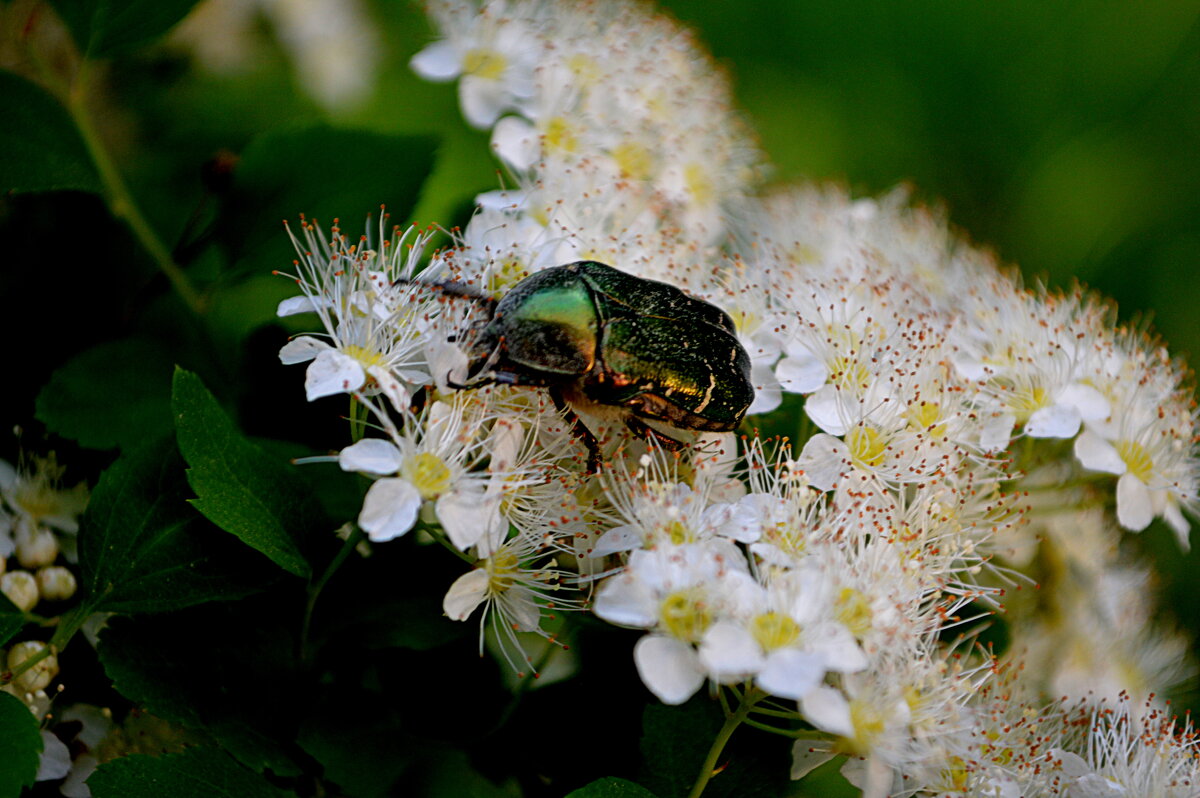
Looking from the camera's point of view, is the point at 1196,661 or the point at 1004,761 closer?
the point at 1004,761

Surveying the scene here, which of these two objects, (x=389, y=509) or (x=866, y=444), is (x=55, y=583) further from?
(x=866, y=444)

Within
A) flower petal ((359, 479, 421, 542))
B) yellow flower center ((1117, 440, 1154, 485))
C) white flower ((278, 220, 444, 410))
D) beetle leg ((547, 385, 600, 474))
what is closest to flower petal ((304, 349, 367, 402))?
white flower ((278, 220, 444, 410))

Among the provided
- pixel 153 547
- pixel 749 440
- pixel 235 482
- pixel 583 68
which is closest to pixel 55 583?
pixel 153 547

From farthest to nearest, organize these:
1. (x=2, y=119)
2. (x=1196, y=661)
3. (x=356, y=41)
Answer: (x=356, y=41) → (x=1196, y=661) → (x=2, y=119)

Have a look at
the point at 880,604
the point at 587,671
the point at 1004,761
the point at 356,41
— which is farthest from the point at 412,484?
the point at 356,41

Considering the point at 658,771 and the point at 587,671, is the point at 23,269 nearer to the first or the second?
the point at 587,671

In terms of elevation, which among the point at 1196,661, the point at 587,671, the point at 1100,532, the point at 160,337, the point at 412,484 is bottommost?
the point at 1196,661

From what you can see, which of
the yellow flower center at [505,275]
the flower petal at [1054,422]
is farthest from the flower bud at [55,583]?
the flower petal at [1054,422]
